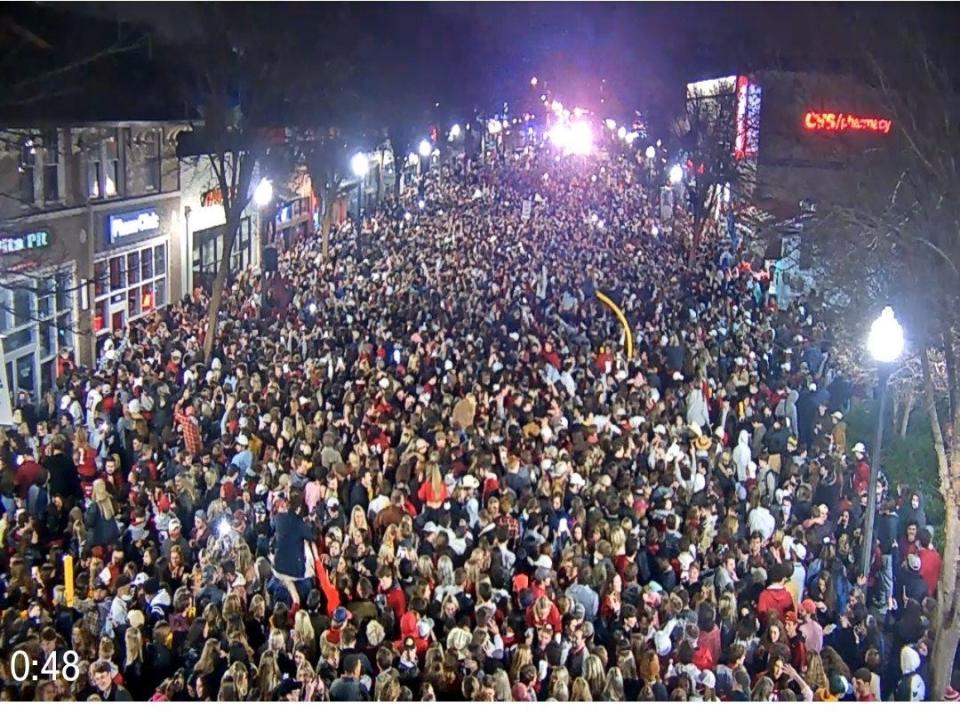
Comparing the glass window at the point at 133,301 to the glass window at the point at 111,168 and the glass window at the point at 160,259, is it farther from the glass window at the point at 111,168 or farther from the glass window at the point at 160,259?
the glass window at the point at 111,168

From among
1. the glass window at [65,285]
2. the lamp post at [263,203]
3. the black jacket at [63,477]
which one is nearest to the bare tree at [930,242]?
the black jacket at [63,477]

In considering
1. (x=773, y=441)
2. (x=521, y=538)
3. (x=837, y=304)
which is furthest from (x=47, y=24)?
(x=837, y=304)

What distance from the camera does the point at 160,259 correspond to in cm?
1563

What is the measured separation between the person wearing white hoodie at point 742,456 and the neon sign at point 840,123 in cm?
1439

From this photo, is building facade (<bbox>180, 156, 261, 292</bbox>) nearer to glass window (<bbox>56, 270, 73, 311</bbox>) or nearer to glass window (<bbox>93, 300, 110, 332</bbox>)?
glass window (<bbox>93, 300, 110, 332</bbox>)

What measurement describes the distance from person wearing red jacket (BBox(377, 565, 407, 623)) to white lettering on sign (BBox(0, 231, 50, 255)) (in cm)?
613

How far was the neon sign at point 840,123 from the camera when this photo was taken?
2205cm

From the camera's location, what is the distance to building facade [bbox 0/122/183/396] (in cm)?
1102

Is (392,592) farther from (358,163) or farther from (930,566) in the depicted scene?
(358,163)

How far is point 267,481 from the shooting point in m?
7.96

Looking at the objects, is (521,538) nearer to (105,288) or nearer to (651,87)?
(105,288)

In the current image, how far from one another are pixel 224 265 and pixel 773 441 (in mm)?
7637

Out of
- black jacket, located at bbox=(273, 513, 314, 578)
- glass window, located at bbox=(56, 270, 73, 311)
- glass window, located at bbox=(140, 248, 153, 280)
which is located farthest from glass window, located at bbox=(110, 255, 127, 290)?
black jacket, located at bbox=(273, 513, 314, 578)

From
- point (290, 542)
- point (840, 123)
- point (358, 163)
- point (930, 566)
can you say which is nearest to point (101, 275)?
point (290, 542)
